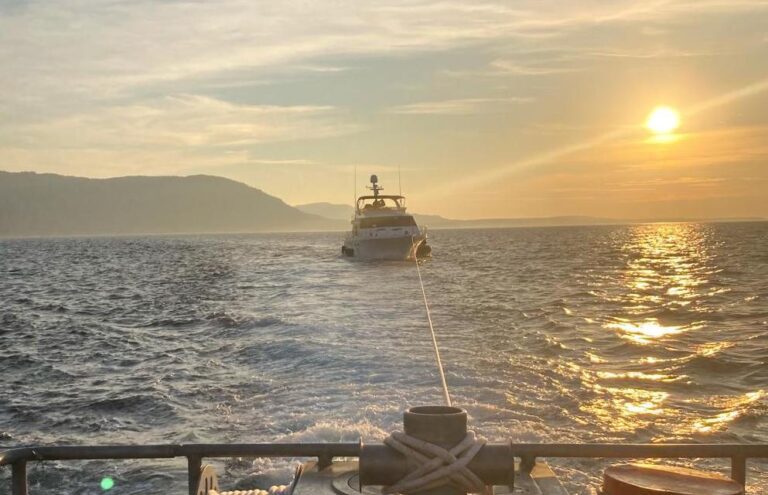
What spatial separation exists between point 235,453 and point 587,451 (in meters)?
1.89

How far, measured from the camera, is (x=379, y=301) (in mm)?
32844

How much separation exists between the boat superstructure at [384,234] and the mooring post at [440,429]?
5469cm

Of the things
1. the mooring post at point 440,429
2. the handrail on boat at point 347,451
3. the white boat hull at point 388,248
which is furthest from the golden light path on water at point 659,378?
the white boat hull at point 388,248

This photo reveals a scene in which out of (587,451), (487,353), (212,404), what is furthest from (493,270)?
(587,451)

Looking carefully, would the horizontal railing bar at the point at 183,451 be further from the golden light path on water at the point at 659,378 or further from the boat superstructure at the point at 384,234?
the boat superstructure at the point at 384,234

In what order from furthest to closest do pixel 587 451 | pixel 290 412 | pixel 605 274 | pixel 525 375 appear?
1. pixel 605 274
2. pixel 525 375
3. pixel 290 412
4. pixel 587 451

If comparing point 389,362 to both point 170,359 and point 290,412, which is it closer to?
point 290,412

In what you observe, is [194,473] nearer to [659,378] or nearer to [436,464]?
[436,464]

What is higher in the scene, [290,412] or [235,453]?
[235,453]

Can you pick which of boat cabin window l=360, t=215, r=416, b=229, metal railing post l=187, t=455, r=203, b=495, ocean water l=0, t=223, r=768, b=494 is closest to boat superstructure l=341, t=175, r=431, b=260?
boat cabin window l=360, t=215, r=416, b=229

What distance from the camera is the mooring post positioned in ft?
10.8

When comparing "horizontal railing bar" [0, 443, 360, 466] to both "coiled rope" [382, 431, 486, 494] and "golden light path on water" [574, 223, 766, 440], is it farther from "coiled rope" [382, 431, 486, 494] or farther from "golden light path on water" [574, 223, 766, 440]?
"golden light path on water" [574, 223, 766, 440]

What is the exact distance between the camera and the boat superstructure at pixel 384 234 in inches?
2411

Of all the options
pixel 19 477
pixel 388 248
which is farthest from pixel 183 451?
pixel 388 248
